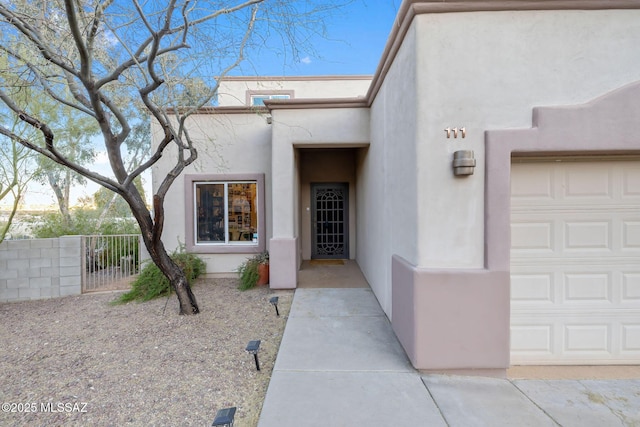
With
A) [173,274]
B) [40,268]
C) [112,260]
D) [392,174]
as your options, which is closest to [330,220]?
[392,174]

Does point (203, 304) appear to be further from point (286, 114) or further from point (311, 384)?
point (286, 114)

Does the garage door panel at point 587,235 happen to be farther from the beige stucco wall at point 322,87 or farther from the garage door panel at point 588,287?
the beige stucco wall at point 322,87

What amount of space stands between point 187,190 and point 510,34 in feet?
23.3

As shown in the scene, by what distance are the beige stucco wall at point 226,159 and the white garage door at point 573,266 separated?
18.2 ft

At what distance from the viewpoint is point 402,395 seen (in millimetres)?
2836

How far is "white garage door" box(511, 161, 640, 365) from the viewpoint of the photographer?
336 centimetres

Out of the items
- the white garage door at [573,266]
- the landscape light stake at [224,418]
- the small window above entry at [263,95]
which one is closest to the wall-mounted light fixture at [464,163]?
the white garage door at [573,266]

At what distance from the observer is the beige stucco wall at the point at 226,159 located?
734 centimetres

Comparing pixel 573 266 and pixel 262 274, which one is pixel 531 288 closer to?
pixel 573 266

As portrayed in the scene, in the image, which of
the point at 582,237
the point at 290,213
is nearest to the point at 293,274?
the point at 290,213

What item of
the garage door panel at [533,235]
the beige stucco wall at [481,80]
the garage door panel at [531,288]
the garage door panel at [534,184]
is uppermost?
the beige stucco wall at [481,80]

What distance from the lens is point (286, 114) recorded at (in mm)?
6125

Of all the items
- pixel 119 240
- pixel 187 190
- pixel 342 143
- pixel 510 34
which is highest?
pixel 510 34

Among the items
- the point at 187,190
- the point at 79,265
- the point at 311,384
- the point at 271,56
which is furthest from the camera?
the point at 187,190
